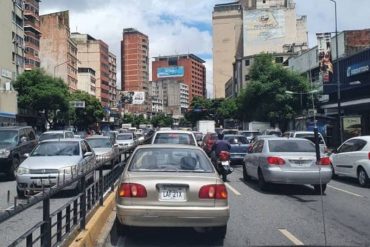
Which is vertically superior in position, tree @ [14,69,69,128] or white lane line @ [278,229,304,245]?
tree @ [14,69,69,128]

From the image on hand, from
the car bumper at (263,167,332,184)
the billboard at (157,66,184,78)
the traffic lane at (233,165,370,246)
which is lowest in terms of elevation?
the traffic lane at (233,165,370,246)

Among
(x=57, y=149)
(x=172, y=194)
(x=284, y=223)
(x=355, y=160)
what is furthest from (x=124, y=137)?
(x=172, y=194)

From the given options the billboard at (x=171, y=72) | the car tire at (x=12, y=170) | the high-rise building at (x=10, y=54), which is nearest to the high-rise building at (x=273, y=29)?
the high-rise building at (x=10, y=54)

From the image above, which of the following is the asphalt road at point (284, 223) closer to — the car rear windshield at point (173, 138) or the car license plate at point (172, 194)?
the car license plate at point (172, 194)

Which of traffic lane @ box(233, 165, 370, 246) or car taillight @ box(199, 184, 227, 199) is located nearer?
car taillight @ box(199, 184, 227, 199)

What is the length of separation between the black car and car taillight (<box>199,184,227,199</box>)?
12160 millimetres

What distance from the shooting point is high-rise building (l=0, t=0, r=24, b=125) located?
5562 centimetres

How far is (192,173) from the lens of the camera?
780 centimetres

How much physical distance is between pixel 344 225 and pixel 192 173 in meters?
3.29

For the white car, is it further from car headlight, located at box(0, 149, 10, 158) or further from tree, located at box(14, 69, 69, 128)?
tree, located at box(14, 69, 69, 128)

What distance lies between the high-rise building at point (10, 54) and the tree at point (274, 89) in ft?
83.2

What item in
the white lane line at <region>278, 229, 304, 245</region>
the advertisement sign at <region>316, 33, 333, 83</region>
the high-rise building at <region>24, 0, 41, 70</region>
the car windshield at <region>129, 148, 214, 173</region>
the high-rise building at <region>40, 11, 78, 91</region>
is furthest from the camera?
the high-rise building at <region>40, 11, 78, 91</region>

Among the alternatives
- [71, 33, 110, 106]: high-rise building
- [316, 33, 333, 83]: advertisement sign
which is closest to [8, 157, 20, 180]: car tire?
[316, 33, 333, 83]: advertisement sign

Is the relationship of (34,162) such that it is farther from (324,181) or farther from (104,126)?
(104,126)
